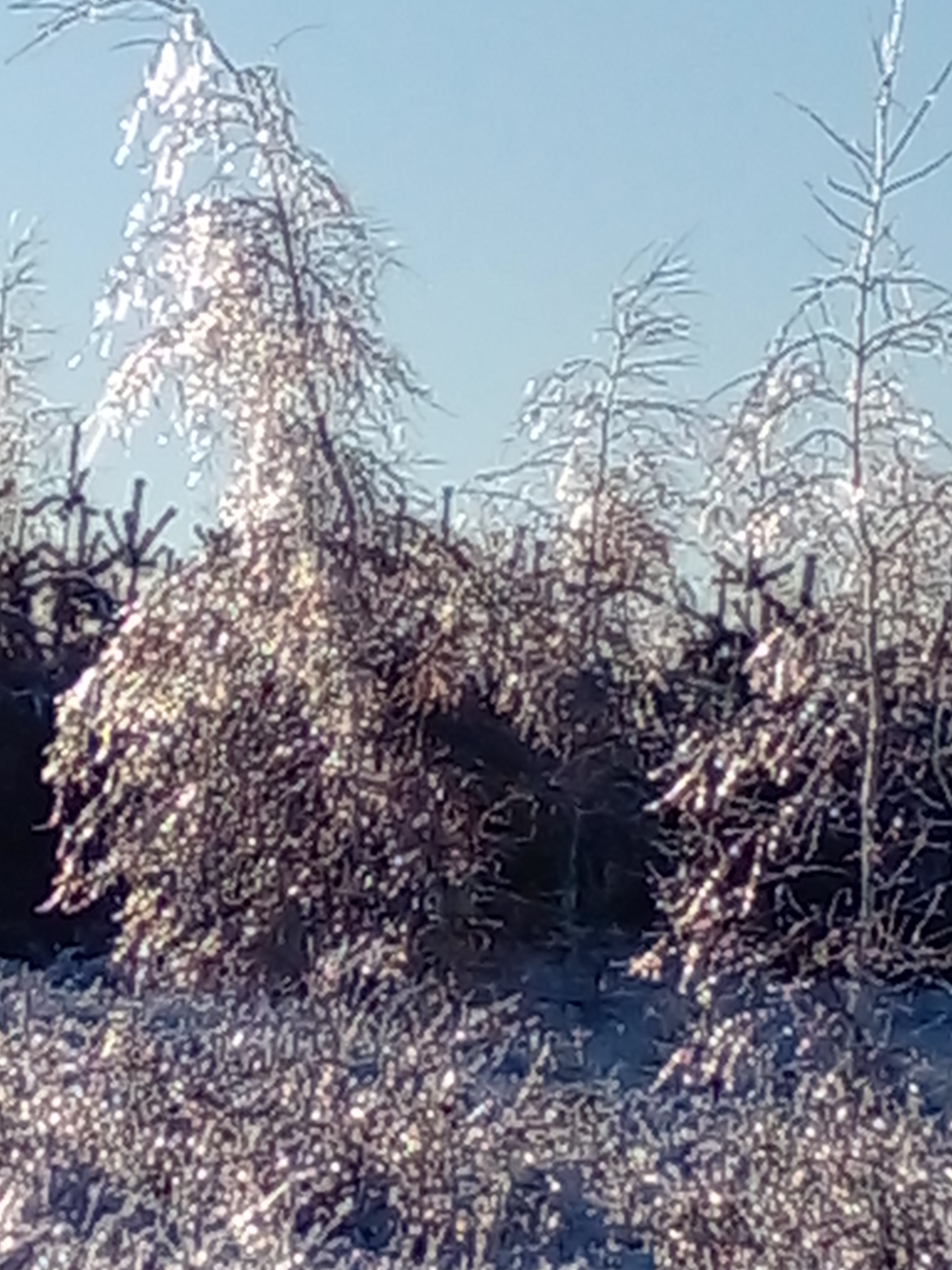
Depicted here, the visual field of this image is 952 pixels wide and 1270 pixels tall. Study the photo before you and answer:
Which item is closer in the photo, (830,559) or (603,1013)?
(830,559)

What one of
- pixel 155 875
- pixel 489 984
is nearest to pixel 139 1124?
pixel 155 875

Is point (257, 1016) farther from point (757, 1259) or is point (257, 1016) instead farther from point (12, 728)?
point (12, 728)

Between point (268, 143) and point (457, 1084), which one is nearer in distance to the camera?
point (268, 143)

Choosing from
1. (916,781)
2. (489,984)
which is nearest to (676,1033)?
(489,984)

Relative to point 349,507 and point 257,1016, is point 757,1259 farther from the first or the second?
point 257,1016

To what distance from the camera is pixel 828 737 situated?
19.7ft

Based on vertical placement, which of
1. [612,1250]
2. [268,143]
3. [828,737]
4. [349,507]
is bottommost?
[612,1250]

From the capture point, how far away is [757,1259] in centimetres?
556

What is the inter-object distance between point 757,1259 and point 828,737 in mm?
1297

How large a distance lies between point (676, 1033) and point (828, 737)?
16.5 feet

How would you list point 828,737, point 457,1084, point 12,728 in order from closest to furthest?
point 828,737 → point 457,1084 → point 12,728

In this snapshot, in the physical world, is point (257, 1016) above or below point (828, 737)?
Result: below

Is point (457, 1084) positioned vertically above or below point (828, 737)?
below

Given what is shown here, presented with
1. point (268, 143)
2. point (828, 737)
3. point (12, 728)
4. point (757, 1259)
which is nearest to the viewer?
point (757, 1259)
